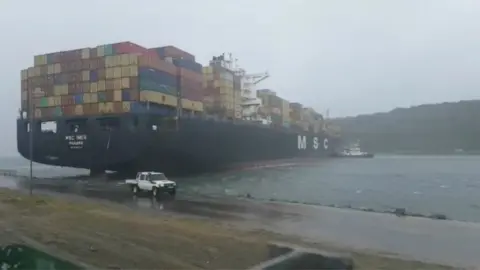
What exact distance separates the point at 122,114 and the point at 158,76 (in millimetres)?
4395

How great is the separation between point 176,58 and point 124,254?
36.7 metres

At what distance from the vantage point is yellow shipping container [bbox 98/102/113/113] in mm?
36766

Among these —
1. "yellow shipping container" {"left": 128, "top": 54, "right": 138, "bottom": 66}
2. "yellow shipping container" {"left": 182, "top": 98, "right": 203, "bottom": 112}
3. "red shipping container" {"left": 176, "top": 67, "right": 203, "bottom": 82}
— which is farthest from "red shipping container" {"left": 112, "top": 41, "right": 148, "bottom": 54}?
"yellow shipping container" {"left": 182, "top": 98, "right": 203, "bottom": 112}

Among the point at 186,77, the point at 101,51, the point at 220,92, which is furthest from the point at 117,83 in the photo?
the point at 220,92

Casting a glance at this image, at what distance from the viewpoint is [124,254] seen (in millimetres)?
7793

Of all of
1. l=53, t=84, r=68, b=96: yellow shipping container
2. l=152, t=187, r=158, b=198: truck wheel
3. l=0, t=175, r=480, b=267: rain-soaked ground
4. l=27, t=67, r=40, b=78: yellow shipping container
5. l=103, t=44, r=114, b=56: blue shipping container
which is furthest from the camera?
l=27, t=67, r=40, b=78: yellow shipping container

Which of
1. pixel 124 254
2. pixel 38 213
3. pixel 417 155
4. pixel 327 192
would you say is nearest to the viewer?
pixel 124 254

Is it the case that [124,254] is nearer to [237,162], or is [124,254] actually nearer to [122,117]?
[122,117]

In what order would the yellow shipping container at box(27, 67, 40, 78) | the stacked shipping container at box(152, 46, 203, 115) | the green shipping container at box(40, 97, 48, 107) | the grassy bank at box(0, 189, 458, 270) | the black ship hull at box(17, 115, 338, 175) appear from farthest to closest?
the stacked shipping container at box(152, 46, 203, 115)
the yellow shipping container at box(27, 67, 40, 78)
the green shipping container at box(40, 97, 48, 107)
the black ship hull at box(17, 115, 338, 175)
the grassy bank at box(0, 189, 458, 270)

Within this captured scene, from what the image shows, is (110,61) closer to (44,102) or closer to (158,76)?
(158,76)

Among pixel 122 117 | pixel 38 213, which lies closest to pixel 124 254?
pixel 38 213

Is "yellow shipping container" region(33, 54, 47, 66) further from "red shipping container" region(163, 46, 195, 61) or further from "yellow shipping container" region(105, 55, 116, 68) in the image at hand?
"red shipping container" region(163, 46, 195, 61)

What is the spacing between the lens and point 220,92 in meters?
51.0

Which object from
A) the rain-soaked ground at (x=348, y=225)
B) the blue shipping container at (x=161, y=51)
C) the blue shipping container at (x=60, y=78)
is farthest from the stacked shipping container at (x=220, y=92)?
the rain-soaked ground at (x=348, y=225)
